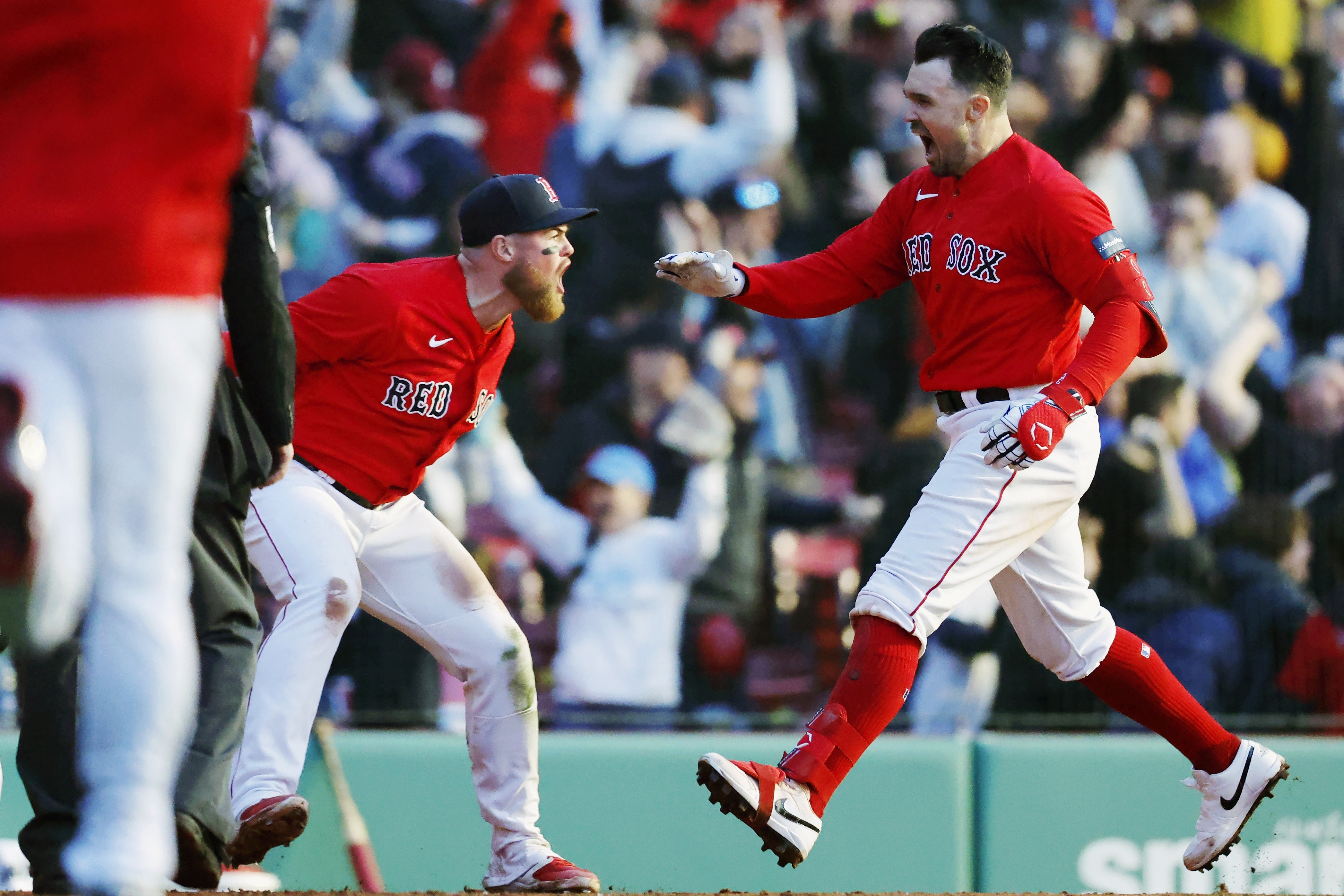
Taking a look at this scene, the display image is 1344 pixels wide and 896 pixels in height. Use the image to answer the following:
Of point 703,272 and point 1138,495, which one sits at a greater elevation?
point 703,272

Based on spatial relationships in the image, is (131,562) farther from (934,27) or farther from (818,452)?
(818,452)

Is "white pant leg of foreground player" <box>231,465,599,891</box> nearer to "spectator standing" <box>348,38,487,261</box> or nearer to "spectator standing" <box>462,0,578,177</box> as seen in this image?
"spectator standing" <box>348,38,487,261</box>

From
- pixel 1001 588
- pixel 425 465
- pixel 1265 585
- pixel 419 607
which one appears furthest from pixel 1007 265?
pixel 1265 585

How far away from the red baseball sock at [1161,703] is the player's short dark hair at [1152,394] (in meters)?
1.98

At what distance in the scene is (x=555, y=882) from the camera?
3967 millimetres

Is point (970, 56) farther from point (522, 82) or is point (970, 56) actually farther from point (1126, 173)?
point (522, 82)

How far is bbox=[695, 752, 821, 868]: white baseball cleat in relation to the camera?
327 cm

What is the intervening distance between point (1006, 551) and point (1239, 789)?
0.95m

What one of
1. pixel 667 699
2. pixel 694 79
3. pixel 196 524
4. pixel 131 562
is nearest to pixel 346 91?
pixel 694 79

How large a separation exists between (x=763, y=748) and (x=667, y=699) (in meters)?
0.43

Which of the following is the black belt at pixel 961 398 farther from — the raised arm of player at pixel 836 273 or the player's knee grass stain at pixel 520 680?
the player's knee grass stain at pixel 520 680

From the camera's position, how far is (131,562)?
2070 mm

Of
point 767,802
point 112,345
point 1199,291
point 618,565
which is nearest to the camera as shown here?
point 112,345

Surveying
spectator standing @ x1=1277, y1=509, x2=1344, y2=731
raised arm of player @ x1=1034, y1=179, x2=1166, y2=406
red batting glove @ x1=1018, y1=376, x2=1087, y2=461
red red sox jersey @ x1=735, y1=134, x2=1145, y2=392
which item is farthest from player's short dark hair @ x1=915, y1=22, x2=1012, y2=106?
spectator standing @ x1=1277, y1=509, x2=1344, y2=731
